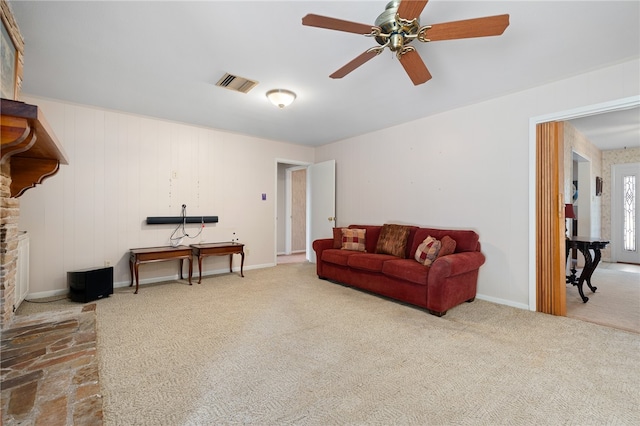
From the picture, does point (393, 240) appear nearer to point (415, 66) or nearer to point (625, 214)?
point (415, 66)

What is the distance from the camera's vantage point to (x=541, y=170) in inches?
125

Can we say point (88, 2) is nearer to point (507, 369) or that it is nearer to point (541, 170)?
point (507, 369)

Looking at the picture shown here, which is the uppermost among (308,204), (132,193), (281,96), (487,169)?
(281,96)

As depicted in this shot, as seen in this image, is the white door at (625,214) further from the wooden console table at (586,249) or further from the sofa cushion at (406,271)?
the sofa cushion at (406,271)

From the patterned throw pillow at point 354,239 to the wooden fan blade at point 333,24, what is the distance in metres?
3.11

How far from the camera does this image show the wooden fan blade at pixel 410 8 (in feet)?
5.38

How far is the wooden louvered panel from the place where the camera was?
308 cm

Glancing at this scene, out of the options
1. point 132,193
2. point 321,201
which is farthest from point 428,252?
point 132,193

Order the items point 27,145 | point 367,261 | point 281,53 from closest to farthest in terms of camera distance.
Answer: point 27,145
point 281,53
point 367,261

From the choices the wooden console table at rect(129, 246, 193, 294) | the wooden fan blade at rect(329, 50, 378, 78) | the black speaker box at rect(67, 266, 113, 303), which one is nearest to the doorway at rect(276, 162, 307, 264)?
the wooden console table at rect(129, 246, 193, 294)

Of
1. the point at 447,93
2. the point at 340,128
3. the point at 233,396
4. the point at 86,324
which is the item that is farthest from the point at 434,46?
the point at 86,324

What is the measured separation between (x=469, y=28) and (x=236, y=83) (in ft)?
7.58

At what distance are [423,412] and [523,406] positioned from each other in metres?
0.60

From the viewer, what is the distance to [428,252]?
10.8 feet
